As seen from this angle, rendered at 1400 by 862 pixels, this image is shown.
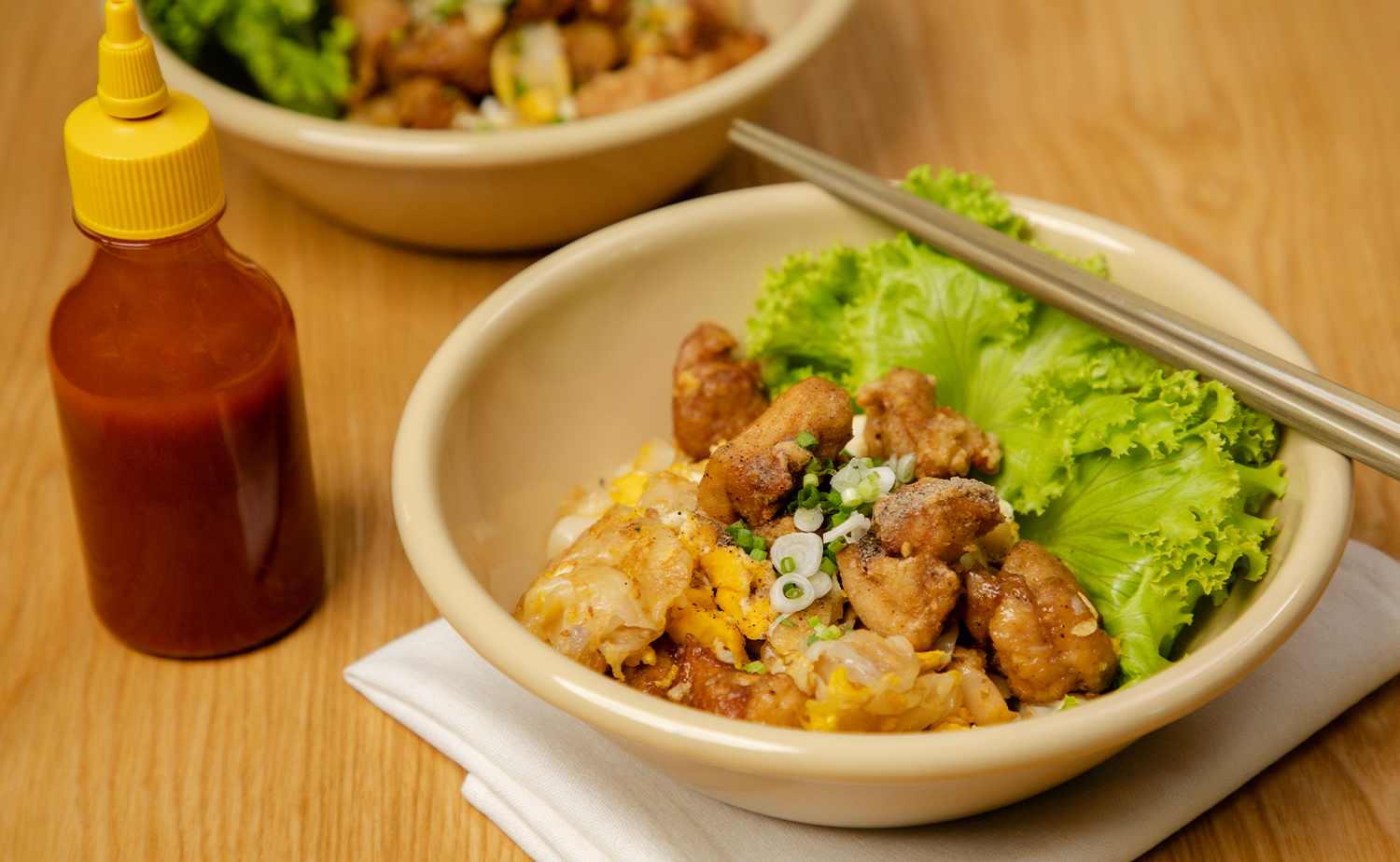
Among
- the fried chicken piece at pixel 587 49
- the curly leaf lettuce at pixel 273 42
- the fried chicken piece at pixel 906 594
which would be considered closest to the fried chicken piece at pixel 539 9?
the fried chicken piece at pixel 587 49

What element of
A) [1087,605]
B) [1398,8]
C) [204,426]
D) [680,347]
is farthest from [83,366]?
[1398,8]

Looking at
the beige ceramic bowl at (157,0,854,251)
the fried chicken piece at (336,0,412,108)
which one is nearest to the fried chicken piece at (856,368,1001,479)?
the beige ceramic bowl at (157,0,854,251)

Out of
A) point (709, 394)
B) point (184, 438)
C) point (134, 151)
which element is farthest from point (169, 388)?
point (709, 394)

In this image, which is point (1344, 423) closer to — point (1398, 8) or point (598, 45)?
point (598, 45)

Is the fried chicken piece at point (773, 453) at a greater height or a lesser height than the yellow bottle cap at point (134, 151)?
lesser

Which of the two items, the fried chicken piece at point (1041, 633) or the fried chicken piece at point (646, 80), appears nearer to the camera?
the fried chicken piece at point (1041, 633)

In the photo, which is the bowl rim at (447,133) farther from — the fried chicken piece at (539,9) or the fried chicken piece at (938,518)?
the fried chicken piece at (938,518)
